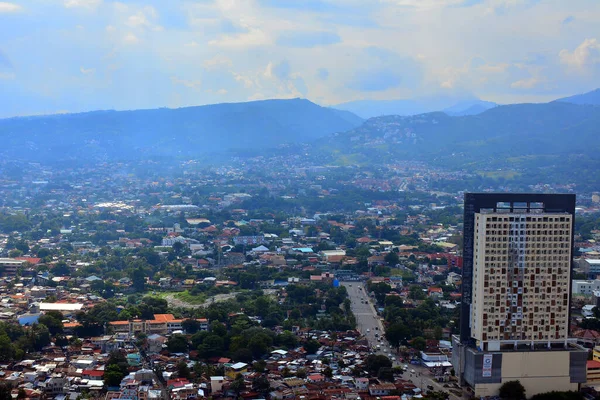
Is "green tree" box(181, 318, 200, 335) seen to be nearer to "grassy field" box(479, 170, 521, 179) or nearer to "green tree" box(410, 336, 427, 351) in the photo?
"green tree" box(410, 336, 427, 351)

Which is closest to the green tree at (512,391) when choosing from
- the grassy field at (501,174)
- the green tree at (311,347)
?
the green tree at (311,347)

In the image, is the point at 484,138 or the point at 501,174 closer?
the point at 501,174

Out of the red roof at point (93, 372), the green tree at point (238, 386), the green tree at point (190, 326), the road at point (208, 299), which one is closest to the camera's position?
the green tree at point (238, 386)

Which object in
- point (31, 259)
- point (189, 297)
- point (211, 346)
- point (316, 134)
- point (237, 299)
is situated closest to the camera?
point (211, 346)

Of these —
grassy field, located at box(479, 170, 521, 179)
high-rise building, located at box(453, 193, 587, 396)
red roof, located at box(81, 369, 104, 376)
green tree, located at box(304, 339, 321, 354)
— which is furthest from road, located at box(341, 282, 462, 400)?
grassy field, located at box(479, 170, 521, 179)

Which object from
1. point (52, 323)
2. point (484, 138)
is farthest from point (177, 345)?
point (484, 138)

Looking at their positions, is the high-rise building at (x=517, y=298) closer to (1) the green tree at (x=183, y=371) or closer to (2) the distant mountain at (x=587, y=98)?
(1) the green tree at (x=183, y=371)

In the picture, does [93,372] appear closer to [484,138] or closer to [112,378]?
[112,378]
